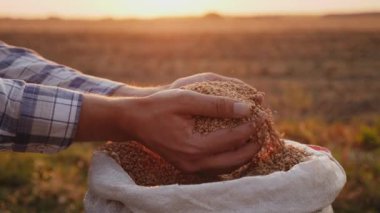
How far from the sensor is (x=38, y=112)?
1.65 m

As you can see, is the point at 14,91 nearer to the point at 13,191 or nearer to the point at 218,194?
the point at 218,194

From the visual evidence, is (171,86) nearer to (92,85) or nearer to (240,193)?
(92,85)

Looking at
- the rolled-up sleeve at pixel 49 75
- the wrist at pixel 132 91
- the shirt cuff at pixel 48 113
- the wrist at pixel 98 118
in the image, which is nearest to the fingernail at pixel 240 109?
the wrist at pixel 98 118

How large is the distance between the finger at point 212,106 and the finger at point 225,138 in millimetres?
34

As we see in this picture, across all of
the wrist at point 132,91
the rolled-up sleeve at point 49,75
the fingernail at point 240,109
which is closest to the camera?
the fingernail at point 240,109

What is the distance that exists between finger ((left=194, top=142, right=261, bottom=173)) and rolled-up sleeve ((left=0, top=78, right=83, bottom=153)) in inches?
13.5

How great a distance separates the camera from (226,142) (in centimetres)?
158

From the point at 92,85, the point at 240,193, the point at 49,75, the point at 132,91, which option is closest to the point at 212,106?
the point at 240,193

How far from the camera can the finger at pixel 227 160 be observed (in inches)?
62.4

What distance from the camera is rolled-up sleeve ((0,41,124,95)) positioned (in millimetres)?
2207

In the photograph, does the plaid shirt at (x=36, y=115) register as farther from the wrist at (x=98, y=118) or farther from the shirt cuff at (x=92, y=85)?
the shirt cuff at (x=92, y=85)

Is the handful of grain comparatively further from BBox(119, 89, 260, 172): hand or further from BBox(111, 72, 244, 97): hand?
BBox(111, 72, 244, 97): hand

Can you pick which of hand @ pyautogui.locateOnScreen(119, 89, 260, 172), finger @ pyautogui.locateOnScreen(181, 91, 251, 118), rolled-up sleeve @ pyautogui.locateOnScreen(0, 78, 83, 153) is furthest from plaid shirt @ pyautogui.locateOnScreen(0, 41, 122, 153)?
finger @ pyautogui.locateOnScreen(181, 91, 251, 118)

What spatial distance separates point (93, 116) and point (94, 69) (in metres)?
20.1
